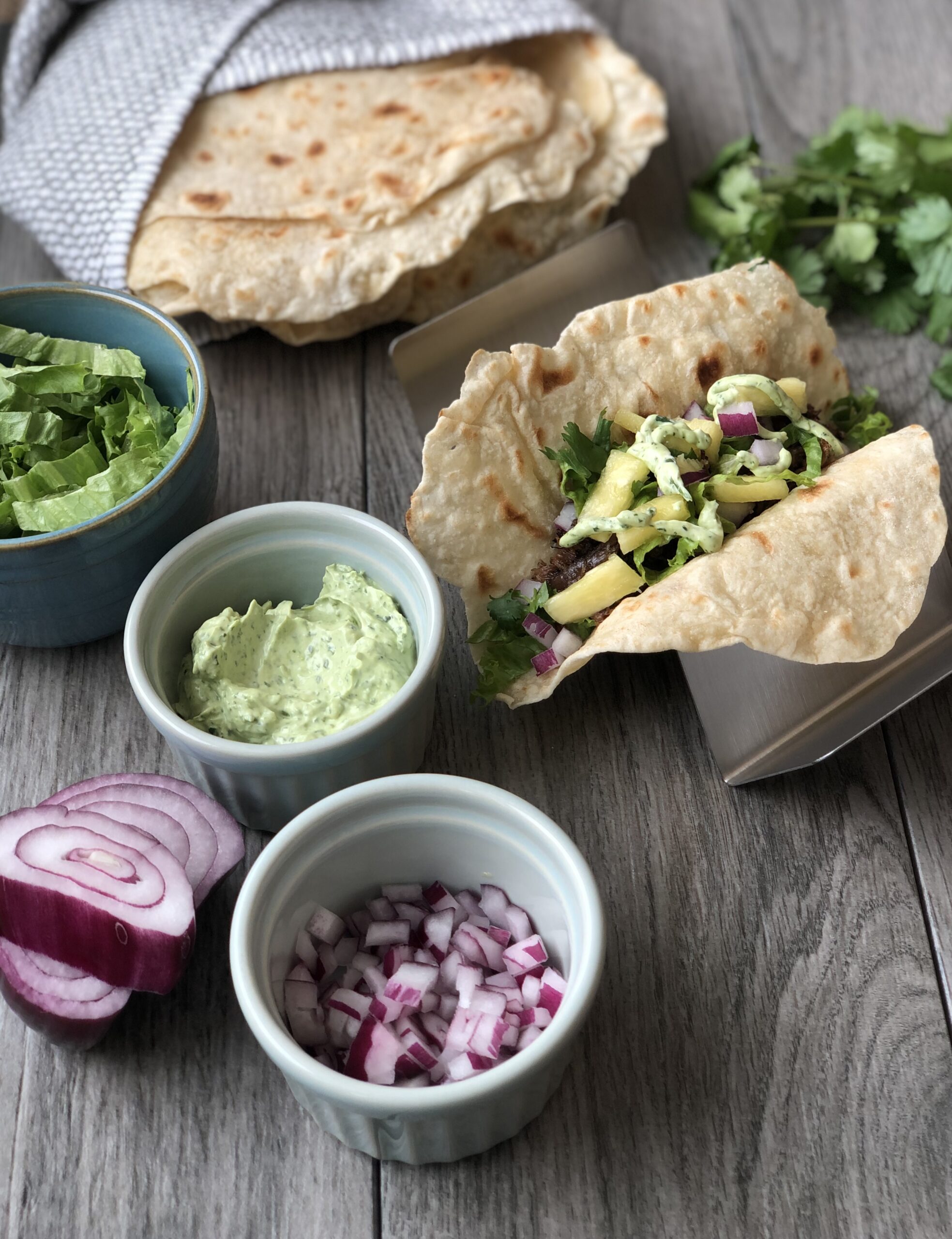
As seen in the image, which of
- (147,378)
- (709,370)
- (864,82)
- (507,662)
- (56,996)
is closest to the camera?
(56,996)

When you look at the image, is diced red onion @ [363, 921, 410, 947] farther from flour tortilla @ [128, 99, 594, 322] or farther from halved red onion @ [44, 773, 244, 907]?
flour tortilla @ [128, 99, 594, 322]

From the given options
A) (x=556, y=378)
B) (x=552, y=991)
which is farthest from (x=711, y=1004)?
(x=556, y=378)

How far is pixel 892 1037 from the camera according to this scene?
1.57 m

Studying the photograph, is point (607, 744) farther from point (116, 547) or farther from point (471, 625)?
point (116, 547)

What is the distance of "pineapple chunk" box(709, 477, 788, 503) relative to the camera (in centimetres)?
176

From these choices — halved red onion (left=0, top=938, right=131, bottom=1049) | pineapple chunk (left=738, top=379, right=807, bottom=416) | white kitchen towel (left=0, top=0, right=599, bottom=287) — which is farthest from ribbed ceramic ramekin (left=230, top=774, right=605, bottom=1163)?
white kitchen towel (left=0, top=0, right=599, bottom=287)

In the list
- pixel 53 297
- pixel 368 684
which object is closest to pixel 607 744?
pixel 368 684

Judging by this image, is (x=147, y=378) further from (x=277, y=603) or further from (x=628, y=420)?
(x=628, y=420)

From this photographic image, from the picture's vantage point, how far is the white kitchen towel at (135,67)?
2.36 meters

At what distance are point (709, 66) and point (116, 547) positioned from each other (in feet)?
7.53

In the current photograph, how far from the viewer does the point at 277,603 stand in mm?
1883

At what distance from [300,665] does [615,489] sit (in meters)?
0.57

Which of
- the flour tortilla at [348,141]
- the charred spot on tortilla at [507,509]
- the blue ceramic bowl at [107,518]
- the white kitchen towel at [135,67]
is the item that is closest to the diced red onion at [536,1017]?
the charred spot on tortilla at [507,509]

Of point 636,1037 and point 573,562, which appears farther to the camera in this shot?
point 573,562
